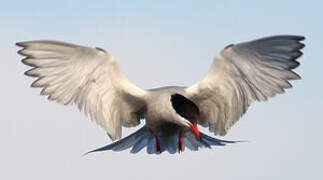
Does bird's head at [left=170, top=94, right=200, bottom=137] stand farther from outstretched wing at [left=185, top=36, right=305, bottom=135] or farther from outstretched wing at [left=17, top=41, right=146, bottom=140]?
outstretched wing at [left=17, top=41, right=146, bottom=140]

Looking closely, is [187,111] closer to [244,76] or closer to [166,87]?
[166,87]

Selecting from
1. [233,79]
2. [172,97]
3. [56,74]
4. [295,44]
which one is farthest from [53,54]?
[295,44]

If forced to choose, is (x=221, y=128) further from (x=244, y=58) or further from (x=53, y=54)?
(x=53, y=54)

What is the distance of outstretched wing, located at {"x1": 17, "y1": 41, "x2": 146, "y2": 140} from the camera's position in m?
9.49

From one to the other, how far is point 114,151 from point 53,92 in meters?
1.45

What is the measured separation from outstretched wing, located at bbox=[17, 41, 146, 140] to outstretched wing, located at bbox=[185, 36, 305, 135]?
93 cm

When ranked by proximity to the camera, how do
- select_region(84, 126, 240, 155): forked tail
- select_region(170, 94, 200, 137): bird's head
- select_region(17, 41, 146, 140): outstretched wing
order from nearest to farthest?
select_region(170, 94, 200, 137): bird's head < select_region(17, 41, 146, 140): outstretched wing < select_region(84, 126, 240, 155): forked tail

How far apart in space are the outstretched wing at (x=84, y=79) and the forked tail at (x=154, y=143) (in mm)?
537

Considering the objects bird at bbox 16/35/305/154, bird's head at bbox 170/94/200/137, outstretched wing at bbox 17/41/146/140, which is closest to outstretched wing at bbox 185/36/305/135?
bird at bbox 16/35/305/154

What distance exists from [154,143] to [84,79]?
1626 mm

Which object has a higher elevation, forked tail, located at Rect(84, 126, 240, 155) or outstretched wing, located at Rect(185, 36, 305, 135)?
outstretched wing, located at Rect(185, 36, 305, 135)

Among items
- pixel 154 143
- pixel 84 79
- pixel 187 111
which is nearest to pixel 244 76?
pixel 187 111

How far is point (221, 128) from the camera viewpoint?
33.7 feet

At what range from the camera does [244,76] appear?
32.2 ft
